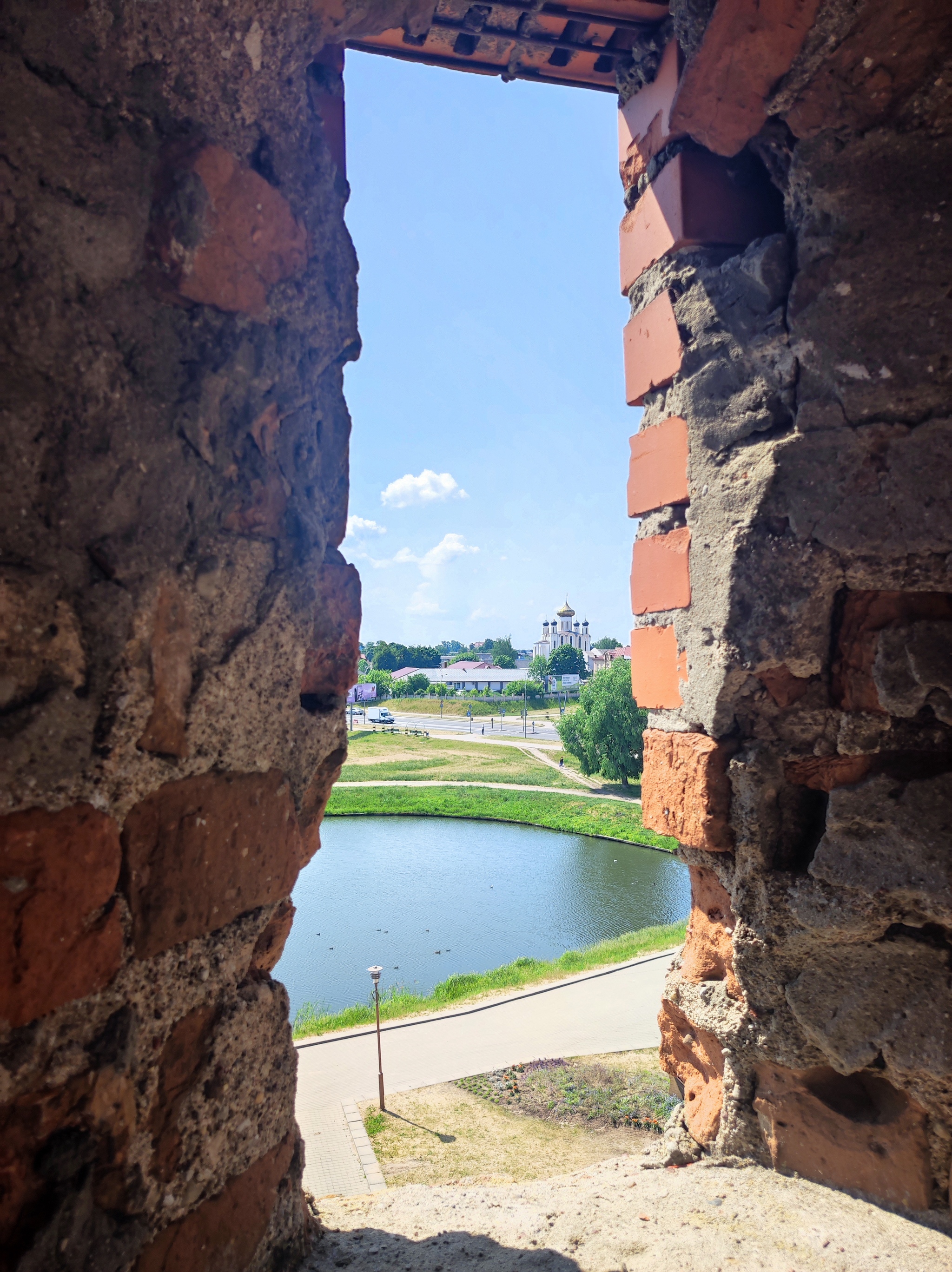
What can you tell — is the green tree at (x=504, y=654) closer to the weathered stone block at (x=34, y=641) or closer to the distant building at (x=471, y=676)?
the distant building at (x=471, y=676)

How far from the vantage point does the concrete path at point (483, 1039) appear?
279 inches

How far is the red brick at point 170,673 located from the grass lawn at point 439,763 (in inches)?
980

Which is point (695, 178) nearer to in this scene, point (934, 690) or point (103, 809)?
point (934, 690)

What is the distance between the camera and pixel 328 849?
20.2 m

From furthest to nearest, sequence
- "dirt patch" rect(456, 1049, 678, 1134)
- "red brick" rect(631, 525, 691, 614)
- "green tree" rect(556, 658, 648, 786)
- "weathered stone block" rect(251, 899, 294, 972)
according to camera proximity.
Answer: "green tree" rect(556, 658, 648, 786), "dirt patch" rect(456, 1049, 678, 1134), "red brick" rect(631, 525, 691, 614), "weathered stone block" rect(251, 899, 294, 972)

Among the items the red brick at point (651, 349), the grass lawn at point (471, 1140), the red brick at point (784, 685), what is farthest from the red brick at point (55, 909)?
the grass lawn at point (471, 1140)

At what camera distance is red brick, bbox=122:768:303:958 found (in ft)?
3.30

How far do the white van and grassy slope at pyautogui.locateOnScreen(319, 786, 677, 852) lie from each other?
18771 mm

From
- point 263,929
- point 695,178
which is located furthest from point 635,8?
point 263,929

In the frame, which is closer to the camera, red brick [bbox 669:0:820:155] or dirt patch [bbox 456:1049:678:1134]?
red brick [bbox 669:0:820:155]

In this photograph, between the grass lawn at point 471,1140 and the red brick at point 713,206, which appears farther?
the grass lawn at point 471,1140

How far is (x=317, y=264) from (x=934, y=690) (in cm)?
152

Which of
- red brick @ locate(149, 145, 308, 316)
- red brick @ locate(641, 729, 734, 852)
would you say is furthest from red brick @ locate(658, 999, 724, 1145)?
red brick @ locate(149, 145, 308, 316)

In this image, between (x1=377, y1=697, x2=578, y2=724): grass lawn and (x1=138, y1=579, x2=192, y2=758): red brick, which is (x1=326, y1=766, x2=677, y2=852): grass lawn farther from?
(x1=377, y1=697, x2=578, y2=724): grass lawn
